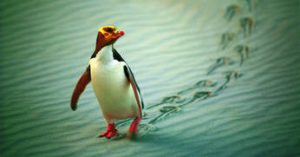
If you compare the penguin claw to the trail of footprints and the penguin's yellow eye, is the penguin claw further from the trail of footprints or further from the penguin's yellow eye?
the penguin's yellow eye

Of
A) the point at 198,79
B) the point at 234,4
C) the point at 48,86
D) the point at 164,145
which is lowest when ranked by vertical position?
the point at 164,145

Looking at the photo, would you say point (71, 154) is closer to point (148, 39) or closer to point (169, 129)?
point (169, 129)

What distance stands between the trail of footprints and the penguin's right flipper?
21 centimetres

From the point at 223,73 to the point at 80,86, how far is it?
684mm

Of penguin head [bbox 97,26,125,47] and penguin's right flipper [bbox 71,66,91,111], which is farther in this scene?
penguin's right flipper [bbox 71,66,91,111]

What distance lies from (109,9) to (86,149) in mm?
717

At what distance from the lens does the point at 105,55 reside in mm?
1672

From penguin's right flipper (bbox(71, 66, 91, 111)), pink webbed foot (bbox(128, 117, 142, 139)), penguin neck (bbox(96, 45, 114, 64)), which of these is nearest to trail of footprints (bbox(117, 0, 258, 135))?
pink webbed foot (bbox(128, 117, 142, 139))

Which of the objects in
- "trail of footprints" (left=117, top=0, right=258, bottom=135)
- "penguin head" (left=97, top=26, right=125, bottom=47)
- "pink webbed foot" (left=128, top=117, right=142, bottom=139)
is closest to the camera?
"penguin head" (left=97, top=26, right=125, bottom=47)

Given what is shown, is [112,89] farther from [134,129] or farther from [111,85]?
[134,129]

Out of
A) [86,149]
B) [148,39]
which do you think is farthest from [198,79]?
[86,149]

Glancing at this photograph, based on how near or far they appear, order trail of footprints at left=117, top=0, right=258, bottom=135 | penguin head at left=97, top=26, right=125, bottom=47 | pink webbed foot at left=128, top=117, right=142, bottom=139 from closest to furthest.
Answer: penguin head at left=97, top=26, right=125, bottom=47 < pink webbed foot at left=128, top=117, right=142, bottom=139 < trail of footprints at left=117, top=0, right=258, bottom=135

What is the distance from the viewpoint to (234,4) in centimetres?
216

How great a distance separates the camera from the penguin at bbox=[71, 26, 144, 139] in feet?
5.47
